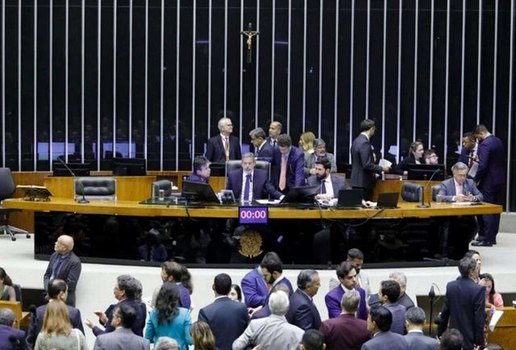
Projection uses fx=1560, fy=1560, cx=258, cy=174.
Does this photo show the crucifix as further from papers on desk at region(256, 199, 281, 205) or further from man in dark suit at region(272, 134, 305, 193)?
papers on desk at region(256, 199, 281, 205)

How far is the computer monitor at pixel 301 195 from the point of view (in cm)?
1909

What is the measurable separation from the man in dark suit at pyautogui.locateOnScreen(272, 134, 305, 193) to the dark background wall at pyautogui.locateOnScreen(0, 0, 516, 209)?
13.0 ft

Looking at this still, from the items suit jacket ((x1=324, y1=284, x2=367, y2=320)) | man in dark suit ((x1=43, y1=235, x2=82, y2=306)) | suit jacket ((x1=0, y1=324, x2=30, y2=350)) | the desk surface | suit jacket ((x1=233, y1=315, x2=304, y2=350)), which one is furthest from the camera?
the desk surface

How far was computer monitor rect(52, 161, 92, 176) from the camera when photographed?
2272 cm

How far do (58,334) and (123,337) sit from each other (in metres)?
0.64

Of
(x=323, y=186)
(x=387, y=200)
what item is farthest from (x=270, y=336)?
(x=323, y=186)

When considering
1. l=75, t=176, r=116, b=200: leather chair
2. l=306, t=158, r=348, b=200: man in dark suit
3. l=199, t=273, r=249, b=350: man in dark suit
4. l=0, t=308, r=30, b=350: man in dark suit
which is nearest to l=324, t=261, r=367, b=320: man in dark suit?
l=199, t=273, r=249, b=350: man in dark suit

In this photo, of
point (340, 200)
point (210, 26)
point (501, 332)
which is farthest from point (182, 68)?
point (501, 332)

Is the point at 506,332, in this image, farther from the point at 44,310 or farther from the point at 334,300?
the point at 44,310

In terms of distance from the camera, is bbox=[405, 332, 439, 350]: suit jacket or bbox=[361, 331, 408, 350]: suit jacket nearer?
bbox=[361, 331, 408, 350]: suit jacket

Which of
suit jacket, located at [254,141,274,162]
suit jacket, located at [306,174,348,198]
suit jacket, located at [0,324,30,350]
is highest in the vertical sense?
suit jacket, located at [254,141,274,162]

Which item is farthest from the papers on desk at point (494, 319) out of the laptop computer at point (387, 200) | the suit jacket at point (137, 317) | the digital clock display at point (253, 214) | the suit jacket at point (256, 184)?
the suit jacket at point (256, 184)

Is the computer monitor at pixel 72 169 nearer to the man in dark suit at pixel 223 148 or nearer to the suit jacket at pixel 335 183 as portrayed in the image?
the man in dark suit at pixel 223 148

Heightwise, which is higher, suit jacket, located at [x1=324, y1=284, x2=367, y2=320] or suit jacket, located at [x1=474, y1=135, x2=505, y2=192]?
suit jacket, located at [x1=474, y1=135, x2=505, y2=192]
